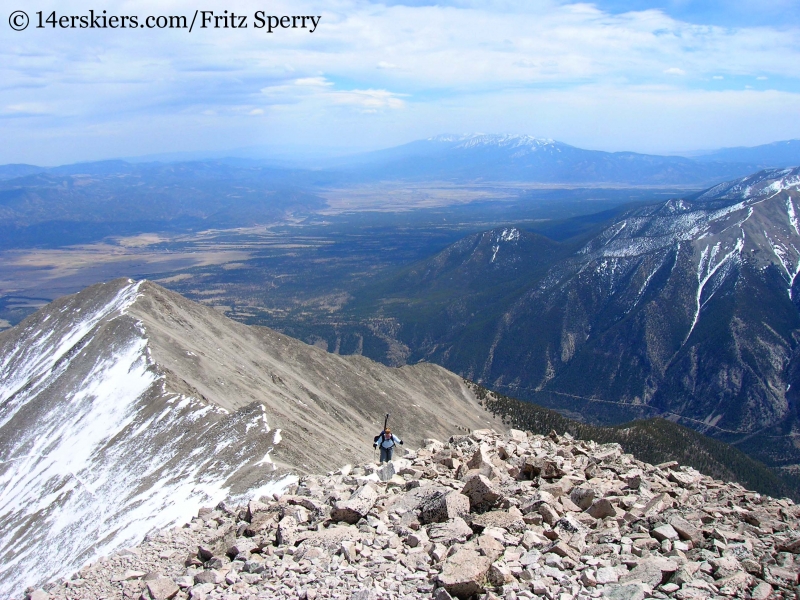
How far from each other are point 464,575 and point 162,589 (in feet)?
31.4

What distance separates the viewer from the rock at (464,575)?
1584 cm

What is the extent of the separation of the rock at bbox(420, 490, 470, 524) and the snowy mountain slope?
23481 millimetres

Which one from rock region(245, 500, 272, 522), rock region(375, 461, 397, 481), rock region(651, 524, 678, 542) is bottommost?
rock region(245, 500, 272, 522)

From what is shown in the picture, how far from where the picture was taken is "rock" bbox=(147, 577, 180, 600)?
18.4m

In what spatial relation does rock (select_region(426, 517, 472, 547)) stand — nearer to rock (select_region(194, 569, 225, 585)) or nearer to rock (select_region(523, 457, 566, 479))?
rock (select_region(523, 457, 566, 479))

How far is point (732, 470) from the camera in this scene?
132375 millimetres

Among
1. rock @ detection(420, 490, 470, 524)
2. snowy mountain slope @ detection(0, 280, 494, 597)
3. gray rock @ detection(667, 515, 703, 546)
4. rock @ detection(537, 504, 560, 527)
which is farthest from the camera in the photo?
snowy mountain slope @ detection(0, 280, 494, 597)

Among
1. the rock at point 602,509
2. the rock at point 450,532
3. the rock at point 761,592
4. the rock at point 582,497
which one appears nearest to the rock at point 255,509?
the rock at point 450,532

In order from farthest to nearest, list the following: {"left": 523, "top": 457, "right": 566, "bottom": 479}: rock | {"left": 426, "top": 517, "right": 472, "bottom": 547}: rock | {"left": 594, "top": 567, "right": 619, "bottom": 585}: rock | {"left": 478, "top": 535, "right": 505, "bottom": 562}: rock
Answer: {"left": 523, "top": 457, "right": 566, "bottom": 479}: rock → {"left": 426, "top": 517, "right": 472, "bottom": 547}: rock → {"left": 478, "top": 535, "right": 505, "bottom": 562}: rock → {"left": 594, "top": 567, "right": 619, "bottom": 585}: rock

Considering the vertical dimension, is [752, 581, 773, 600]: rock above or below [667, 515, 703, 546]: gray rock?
above

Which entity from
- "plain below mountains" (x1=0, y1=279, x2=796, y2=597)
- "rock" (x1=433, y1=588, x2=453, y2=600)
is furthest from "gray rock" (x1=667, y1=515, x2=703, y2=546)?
"plain below mountains" (x1=0, y1=279, x2=796, y2=597)

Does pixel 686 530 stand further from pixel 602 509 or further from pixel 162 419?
pixel 162 419

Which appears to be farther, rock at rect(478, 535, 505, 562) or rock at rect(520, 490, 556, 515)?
rock at rect(520, 490, 556, 515)

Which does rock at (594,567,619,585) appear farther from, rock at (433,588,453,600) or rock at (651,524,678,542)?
rock at (433,588,453,600)
